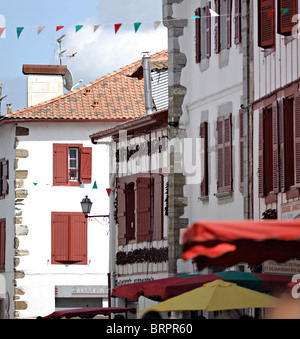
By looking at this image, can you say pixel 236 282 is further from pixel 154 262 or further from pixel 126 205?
pixel 126 205

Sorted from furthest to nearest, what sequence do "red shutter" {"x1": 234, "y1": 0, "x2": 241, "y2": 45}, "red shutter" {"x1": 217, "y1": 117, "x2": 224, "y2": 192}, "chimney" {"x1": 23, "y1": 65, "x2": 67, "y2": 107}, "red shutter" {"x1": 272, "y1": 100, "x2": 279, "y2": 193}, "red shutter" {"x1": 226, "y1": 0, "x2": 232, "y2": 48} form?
"chimney" {"x1": 23, "y1": 65, "x2": 67, "y2": 107} < "red shutter" {"x1": 217, "y1": 117, "x2": 224, "y2": 192} < "red shutter" {"x1": 226, "y1": 0, "x2": 232, "y2": 48} < "red shutter" {"x1": 234, "y1": 0, "x2": 241, "y2": 45} < "red shutter" {"x1": 272, "y1": 100, "x2": 279, "y2": 193}

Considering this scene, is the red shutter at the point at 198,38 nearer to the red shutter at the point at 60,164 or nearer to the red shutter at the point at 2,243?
the red shutter at the point at 60,164

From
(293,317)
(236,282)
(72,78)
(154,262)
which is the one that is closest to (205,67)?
(154,262)

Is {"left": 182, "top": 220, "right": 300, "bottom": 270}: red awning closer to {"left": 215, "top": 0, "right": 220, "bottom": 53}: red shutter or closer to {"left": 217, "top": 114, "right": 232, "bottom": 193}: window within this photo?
{"left": 217, "top": 114, "right": 232, "bottom": 193}: window

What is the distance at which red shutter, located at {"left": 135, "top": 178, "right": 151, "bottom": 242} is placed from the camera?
28312mm

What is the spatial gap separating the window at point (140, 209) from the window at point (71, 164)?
23.9 feet

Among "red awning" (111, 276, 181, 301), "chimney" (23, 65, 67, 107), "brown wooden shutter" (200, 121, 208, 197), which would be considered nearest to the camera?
"red awning" (111, 276, 181, 301)

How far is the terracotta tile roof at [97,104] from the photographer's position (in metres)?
37.4

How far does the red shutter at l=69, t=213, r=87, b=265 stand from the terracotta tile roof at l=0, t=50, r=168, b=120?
334cm

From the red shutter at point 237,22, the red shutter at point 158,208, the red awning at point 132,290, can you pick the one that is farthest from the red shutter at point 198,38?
the red awning at point 132,290

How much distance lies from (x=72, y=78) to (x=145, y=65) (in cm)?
976

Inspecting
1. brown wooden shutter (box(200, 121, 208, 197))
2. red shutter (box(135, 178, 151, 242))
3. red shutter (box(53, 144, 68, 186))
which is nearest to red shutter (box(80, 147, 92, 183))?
red shutter (box(53, 144, 68, 186))

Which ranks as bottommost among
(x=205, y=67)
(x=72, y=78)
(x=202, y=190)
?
(x=202, y=190)

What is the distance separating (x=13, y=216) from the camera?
124 feet
